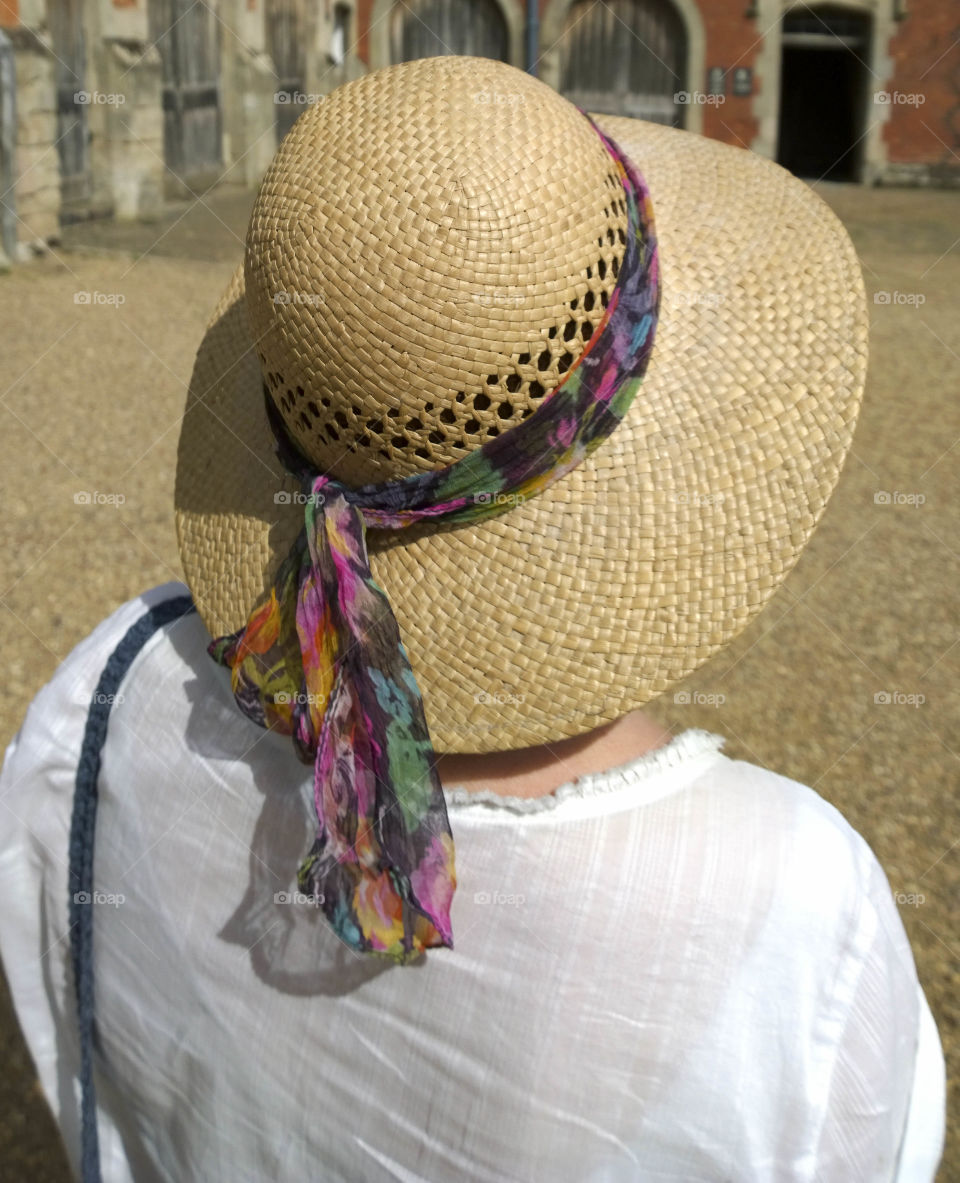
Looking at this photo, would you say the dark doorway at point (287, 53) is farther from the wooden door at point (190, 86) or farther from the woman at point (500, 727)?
the woman at point (500, 727)

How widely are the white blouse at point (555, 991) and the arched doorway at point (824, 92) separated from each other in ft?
53.5

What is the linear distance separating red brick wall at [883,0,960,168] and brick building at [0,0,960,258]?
18 mm

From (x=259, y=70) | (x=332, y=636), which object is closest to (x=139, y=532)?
(x=332, y=636)

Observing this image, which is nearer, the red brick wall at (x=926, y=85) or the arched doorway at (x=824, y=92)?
the red brick wall at (x=926, y=85)

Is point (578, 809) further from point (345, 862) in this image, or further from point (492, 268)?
point (492, 268)

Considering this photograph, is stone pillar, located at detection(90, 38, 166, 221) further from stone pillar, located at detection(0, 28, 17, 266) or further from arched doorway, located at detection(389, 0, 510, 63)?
arched doorway, located at detection(389, 0, 510, 63)

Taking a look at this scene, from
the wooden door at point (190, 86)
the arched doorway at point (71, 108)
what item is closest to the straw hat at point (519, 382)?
the arched doorway at point (71, 108)

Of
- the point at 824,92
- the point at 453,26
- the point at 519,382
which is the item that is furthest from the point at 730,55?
the point at 519,382

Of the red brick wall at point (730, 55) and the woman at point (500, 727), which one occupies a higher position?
the red brick wall at point (730, 55)

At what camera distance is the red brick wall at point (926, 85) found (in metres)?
14.7

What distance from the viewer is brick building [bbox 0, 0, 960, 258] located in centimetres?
1094

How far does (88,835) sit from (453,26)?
16.4 meters

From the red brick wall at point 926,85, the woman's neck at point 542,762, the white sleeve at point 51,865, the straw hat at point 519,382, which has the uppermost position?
the red brick wall at point 926,85

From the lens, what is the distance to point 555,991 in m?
1.08
